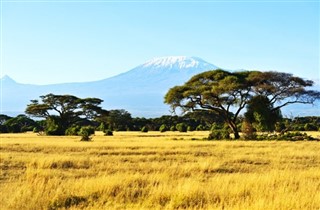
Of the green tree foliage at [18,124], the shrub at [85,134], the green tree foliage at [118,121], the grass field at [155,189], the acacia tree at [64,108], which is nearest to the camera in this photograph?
the grass field at [155,189]

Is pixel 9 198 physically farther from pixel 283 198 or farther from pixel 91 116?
pixel 91 116

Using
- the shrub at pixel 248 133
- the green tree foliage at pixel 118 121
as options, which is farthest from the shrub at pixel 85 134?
the green tree foliage at pixel 118 121

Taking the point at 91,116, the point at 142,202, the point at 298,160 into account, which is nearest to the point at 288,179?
the point at 142,202

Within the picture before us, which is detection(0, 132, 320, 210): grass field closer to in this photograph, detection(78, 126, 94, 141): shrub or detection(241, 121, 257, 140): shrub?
detection(78, 126, 94, 141): shrub

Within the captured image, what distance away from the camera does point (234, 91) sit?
4712 cm

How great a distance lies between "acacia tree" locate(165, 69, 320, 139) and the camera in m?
47.2

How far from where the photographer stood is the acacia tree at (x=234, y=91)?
4716cm

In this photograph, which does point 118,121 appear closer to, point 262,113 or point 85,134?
point 262,113

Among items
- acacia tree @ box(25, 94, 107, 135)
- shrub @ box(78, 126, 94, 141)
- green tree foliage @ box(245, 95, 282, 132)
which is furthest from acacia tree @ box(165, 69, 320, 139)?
acacia tree @ box(25, 94, 107, 135)

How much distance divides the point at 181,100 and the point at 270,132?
34.1 feet

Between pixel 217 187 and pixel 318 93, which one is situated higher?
Result: pixel 318 93

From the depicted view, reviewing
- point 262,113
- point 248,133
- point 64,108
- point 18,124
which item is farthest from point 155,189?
point 18,124

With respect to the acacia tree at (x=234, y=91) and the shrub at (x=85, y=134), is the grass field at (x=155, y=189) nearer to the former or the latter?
the shrub at (x=85, y=134)

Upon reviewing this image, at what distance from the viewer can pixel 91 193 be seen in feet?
34.3
